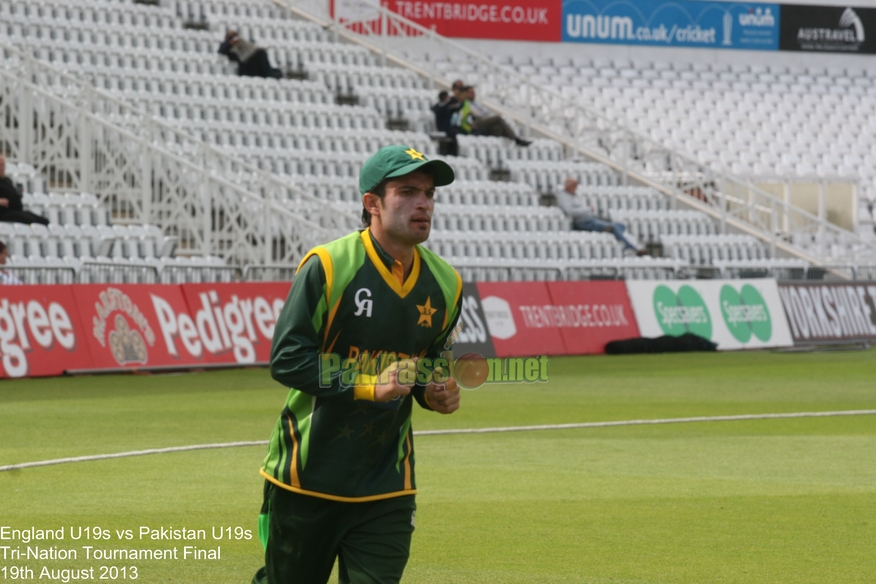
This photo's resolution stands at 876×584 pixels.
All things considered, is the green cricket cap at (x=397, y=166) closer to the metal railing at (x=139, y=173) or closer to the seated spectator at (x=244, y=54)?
the metal railing at (x=139, y=173)

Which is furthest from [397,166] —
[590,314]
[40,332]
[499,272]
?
[590,314]

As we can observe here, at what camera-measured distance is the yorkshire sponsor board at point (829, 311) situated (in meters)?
25.0

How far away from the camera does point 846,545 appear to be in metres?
7.00

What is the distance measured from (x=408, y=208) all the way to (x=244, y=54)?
80.2 ft

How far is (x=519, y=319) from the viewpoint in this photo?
2131 cm

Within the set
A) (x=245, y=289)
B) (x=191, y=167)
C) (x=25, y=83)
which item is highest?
(x=25, y=83)

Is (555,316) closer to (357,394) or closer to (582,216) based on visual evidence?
(582,216)

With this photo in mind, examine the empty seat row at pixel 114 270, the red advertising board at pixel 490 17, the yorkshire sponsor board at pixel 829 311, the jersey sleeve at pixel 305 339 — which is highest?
the red advertising board at pixel 490 17

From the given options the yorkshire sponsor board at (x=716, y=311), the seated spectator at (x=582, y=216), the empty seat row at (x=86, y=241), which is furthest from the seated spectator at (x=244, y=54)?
the yorkshire sponsor board at (x=716, y=311)

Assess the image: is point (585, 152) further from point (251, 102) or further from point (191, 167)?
point (191, 167)

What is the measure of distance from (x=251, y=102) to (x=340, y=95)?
3777mm

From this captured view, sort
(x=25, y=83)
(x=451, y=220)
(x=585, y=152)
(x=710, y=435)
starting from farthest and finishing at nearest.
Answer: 1. (x=585, y=152)
2. (x=451, y=220)
3. (x=25, y=83)
4. (x=710, y=435)

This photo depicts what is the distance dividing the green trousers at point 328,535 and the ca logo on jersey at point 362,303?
630 millimetres

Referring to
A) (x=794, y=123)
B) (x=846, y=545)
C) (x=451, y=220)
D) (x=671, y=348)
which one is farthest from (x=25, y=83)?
(x=794, y=123)
